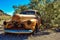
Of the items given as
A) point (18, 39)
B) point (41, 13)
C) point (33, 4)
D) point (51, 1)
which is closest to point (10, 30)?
point (18, 39)

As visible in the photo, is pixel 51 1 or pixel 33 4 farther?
pixel 33 4

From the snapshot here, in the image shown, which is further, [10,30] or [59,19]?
Answer: [59,19]

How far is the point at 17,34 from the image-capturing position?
11.3m

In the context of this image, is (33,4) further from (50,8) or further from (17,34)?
(17,34)

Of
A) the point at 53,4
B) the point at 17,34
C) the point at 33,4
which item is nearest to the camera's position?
the point at 17,34

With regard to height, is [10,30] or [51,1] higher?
[51,1]

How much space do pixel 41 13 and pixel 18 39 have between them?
16.2 feet

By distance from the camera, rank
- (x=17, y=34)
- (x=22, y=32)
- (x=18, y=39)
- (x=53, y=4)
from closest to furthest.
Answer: (x=18, y=39) < (x=22, y=32) < (x=17, y=34) < (x=53, y=4)

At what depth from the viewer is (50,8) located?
44.2ft

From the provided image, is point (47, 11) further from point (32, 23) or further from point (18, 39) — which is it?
point (18, 39)

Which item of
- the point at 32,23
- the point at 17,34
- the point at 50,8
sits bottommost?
the point at 17,34

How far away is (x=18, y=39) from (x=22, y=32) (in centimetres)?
101

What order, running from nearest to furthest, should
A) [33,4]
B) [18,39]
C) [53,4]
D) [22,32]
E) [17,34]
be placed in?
[18,39], [22,32], [17,34], [53,4], [33,4]

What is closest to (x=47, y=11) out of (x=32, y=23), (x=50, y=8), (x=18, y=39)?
(x=50, y=8)
